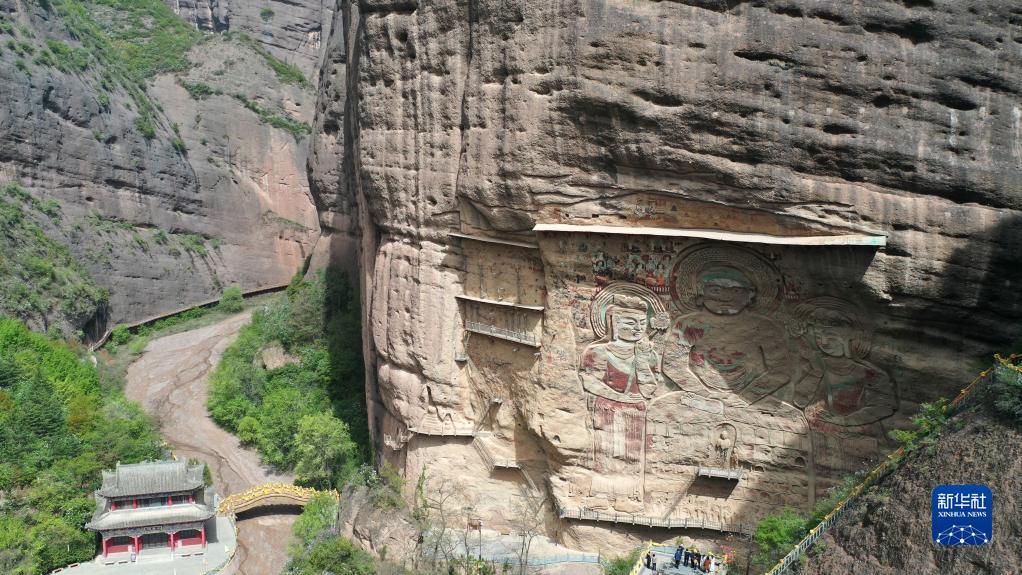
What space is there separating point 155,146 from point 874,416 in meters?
35.9

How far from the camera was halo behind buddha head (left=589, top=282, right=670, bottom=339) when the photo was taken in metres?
14.4

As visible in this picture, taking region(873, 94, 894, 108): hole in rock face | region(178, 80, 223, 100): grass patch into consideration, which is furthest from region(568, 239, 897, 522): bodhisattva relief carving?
region(178, 80, 223, 100): grass patch

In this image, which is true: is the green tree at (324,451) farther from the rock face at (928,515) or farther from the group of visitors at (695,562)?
the rock face at (928,515)

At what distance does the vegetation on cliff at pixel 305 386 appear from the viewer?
2167 cm

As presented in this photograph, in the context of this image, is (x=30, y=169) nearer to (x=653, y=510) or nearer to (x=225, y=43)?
(x=225, y=43)

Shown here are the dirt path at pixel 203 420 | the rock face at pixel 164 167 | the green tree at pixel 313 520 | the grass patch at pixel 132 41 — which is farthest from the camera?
the grass patch at pixel 132 41

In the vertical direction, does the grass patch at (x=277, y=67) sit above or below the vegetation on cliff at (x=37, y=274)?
above

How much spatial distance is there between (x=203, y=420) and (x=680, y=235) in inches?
758

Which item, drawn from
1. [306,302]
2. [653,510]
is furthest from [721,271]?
[306,302]

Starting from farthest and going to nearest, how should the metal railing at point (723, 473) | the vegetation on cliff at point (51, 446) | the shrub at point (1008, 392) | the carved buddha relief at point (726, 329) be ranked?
the vegetation on cliff at point (51, 446) < the metal railing at point (723, 473) < the carved buddha relief at point (726, 329) < the shrub at point (1008, 392)

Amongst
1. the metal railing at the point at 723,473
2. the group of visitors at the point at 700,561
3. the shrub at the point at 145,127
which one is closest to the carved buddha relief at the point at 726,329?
Answer: the metal railing at the point at 723,473

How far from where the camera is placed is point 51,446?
2183 centimetres

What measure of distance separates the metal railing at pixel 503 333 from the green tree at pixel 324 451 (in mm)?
6862

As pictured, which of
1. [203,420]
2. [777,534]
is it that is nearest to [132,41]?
[203,420]
